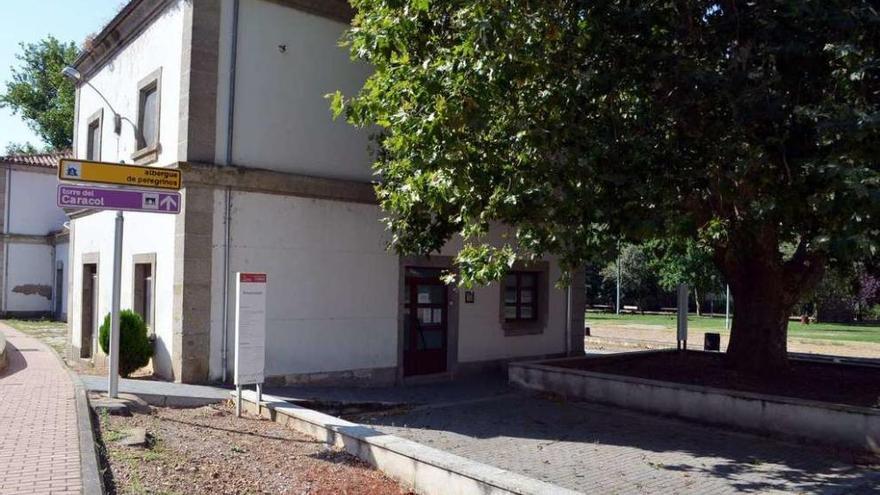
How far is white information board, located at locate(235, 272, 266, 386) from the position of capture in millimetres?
8805

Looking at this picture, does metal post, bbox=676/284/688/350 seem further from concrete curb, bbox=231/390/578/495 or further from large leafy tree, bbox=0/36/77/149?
large leafy tree, bbox=0/36/77/149

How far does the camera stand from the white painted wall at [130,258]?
1126cm

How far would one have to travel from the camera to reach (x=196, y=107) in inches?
437


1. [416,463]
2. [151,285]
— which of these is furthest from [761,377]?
[151,285]

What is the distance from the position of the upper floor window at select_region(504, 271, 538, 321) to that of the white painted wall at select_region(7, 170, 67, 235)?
82.4 feet

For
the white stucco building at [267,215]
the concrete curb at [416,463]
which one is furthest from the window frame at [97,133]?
the concrete curb at [416,463]

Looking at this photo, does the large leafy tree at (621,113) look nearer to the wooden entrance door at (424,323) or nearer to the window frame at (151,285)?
the wooden entrance door at (424,323)

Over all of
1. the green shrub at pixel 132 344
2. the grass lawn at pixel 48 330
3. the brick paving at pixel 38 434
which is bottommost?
the grass lawn at pixel 48 330

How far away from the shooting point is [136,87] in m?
13.3

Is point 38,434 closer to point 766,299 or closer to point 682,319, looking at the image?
point 766,299

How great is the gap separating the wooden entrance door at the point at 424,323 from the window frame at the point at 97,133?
785 cm

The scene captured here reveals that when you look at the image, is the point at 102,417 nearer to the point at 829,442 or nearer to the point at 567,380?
the point at 567,380

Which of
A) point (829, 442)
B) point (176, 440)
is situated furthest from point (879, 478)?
point (176, 440)

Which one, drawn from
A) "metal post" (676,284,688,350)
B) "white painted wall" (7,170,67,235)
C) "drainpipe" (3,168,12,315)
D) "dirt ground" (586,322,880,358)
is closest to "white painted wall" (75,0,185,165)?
"metal post" (676,284,688,350)
